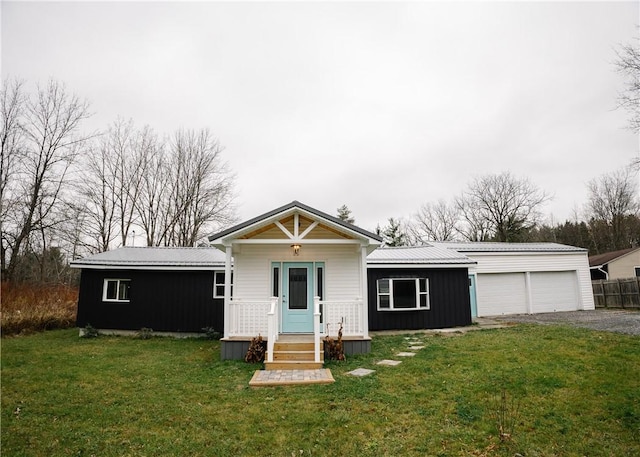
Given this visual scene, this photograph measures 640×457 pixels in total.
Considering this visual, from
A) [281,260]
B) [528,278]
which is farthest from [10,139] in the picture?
[528,278]

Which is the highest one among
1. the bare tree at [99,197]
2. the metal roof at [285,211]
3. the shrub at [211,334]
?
the bare tree at [99,197]

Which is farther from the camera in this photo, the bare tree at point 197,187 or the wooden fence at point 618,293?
the bare tree at point 197,187

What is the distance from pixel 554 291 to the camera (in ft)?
61.2

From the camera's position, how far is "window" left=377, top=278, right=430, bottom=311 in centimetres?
1366

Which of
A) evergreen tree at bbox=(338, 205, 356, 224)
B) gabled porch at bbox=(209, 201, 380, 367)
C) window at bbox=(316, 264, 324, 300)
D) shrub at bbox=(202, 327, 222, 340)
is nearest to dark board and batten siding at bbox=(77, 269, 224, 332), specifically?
shrub at bbox=(202, 327, 222, 340)

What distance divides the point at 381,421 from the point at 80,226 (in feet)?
75.3

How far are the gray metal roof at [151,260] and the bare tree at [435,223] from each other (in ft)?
87.4

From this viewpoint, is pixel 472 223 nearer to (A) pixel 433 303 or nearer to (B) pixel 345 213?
(B) pixel 345 213

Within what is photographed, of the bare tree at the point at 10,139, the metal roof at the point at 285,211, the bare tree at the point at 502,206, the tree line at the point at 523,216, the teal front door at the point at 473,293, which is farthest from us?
the tree line at the point at 523,216

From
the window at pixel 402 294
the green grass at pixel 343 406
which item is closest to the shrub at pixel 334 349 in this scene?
the green grass at pixel 343 406

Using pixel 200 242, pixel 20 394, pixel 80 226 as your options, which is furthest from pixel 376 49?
pixel 80 226

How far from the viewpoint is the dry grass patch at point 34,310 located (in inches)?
523

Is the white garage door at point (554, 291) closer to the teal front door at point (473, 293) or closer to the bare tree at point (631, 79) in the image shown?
the teal front door at point (473, 293)

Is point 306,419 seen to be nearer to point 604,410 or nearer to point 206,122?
point 604,410
